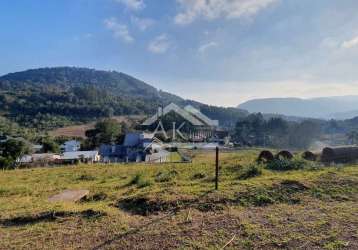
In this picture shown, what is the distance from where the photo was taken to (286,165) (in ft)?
28.6

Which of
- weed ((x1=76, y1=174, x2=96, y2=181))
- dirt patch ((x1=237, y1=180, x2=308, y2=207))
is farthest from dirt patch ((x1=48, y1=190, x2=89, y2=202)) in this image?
dirt patch ((x1=237, y1=180, x2=308, y2=207))

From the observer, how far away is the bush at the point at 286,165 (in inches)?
339

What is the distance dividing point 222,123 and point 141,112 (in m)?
21.9

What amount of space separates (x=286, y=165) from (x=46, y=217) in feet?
21.3

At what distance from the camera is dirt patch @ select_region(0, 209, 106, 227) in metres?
4.71

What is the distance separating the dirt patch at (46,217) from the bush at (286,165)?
563 cm

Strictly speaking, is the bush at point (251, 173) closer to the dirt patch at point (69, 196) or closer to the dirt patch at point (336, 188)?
the dirt patch at point (336, 188)

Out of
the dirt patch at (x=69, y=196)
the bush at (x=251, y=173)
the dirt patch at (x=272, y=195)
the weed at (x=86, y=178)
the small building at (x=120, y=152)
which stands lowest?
the small building at (x=120, y=152)

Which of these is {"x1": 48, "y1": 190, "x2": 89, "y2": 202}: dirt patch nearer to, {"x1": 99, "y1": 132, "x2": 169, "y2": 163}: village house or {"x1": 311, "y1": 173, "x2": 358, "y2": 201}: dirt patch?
{"x1": 311, "y1": 173, "x2": 358, "y2": 201}: dirt patch

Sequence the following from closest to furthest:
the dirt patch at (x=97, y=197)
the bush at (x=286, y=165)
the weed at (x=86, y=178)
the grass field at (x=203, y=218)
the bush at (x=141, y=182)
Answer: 1. the grass field at (x=203, y=218)
2. the dirt patch at (x=97, y=197)
3. the bush at (x=141, y=182)
4. the bush at (x=286, y=165)
5. the weed at (x=86, y=178)

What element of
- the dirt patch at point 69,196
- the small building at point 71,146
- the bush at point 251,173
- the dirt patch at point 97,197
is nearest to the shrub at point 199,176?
the bush at point 251,173

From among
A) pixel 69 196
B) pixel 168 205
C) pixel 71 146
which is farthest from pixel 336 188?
pixel 71 146

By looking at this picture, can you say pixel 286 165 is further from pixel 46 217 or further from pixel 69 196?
pixel 46 217

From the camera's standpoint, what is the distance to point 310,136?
4806 cm
